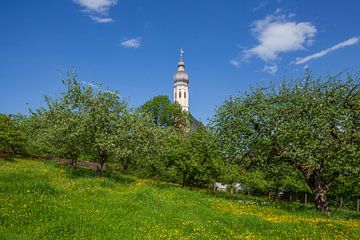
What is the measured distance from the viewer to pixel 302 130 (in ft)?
69.3

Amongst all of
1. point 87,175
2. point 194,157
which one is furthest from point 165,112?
point 87,175

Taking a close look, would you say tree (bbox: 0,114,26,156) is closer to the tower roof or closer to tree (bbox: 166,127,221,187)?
tree (bbox: 166,127,221,187)

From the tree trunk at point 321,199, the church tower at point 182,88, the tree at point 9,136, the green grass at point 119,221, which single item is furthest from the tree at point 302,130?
the church tower at point 182,88

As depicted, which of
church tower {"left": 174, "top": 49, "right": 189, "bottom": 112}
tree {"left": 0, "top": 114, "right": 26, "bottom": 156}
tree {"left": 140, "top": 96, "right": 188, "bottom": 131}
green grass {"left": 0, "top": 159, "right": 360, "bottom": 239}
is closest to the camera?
green grass {"left": 0, "top": 159, "right": 360, "bottom": 239}

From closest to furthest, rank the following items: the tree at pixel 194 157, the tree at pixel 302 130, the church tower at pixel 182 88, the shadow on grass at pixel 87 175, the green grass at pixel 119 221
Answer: the green grass at pixel 119 221
the tree at pixel 302 130
the shadow on grass at pixel 87 175
the tree at pixel 194 157
the church tower at pixel 182 88

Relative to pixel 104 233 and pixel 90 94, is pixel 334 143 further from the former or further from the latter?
pixel 90 94

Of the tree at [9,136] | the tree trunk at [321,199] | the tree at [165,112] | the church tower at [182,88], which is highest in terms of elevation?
the church tower at [182,88]

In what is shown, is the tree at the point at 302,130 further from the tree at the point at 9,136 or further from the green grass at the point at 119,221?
the tree at the point at 9,136

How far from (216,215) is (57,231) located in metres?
7.98

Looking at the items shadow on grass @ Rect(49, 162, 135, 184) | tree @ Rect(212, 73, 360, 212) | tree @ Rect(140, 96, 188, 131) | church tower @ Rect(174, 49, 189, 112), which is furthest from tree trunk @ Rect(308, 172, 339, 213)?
church tower @ Rect(174, 49, 189, 112)

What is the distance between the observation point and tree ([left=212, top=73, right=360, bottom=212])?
21.1 metres

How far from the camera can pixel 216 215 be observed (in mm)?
16188

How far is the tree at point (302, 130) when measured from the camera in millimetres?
21078

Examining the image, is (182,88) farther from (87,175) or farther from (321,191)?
(321,191)
